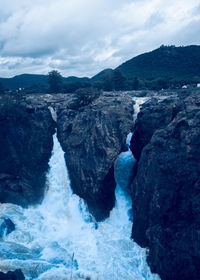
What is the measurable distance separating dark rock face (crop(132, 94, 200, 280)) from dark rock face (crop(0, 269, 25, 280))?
6.52 meters

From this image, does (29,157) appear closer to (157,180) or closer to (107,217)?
(107,217)

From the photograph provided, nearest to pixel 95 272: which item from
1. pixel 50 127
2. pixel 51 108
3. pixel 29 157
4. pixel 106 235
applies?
pixel 106 235

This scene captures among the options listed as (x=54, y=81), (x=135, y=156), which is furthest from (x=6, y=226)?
(x=54, y=81)

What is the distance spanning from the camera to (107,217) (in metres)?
17.8

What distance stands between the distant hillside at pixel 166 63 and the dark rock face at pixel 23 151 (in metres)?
32.0

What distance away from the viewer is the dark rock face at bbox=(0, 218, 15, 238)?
16.1 m

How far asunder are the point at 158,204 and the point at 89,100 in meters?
14.3

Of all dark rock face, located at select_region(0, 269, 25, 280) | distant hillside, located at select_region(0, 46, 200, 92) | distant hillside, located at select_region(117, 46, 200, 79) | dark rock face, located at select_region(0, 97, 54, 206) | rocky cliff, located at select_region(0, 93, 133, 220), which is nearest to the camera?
dark rock face, located at select_region(0, 269, 25, 280)

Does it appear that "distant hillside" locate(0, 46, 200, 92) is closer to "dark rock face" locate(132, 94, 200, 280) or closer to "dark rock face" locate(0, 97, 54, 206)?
"dark rock face" locate(0, 97, 54, 206)

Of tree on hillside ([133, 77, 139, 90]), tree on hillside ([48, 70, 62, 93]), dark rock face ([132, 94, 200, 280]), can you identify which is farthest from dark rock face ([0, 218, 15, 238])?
tree on hillside ([133, 77, 139, 90])

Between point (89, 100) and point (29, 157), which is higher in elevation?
point (89, 100)

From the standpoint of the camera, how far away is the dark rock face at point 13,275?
11.8 meters

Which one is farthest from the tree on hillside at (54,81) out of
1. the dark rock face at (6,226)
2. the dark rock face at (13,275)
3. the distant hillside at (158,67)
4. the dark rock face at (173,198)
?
the dark rock face at (13,275)

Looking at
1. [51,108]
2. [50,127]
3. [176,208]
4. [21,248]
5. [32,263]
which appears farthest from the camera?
[51,108]
